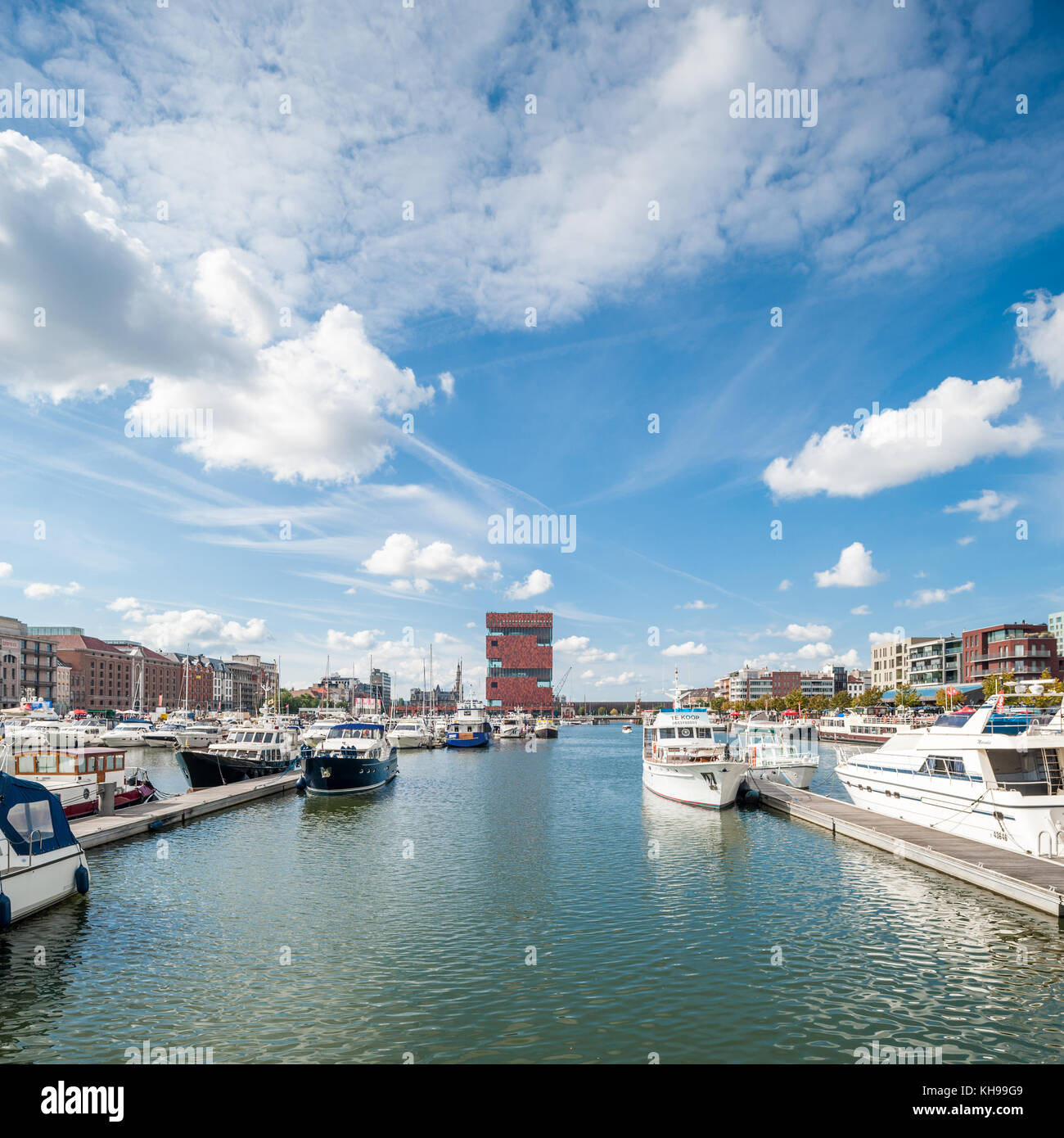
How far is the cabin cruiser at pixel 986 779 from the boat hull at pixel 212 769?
44.6m

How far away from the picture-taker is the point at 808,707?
184 meters

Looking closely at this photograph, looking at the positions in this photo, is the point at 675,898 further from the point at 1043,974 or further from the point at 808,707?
the point at 808,707

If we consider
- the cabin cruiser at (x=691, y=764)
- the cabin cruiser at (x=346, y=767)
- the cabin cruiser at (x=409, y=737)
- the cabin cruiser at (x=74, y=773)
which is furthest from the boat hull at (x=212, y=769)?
the cabin cruiser at (x=409, y=737)

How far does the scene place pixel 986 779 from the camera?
99.4 ft

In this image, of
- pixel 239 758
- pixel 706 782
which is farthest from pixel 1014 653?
pixel 239 758

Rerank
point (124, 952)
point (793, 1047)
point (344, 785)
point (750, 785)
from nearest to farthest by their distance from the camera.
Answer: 1. point (793, 1047)
2. point (124, 952)
3. point (750, 785)
4. point (344, 785)

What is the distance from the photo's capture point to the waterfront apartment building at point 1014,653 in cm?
13050

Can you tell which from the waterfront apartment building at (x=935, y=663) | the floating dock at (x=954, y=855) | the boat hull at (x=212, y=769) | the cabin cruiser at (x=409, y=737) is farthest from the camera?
the waterfront apartment building at (x=935, y=663)

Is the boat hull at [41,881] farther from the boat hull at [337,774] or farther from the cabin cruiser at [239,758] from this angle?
the cabin cruiser at [239,758]

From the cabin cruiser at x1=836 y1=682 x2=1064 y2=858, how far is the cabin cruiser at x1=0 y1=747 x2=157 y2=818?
41.6 meters

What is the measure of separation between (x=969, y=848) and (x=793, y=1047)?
1930 cm

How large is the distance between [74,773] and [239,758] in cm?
1989
